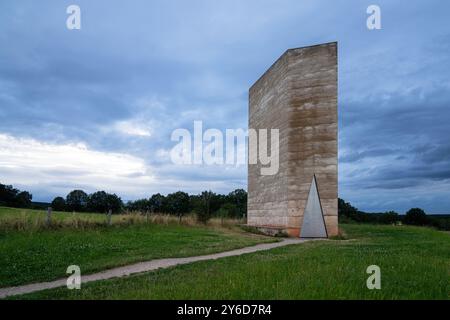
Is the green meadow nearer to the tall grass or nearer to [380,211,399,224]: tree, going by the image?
the tall grass

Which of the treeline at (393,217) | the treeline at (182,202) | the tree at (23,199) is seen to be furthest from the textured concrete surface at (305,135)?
the tree at (23,199)

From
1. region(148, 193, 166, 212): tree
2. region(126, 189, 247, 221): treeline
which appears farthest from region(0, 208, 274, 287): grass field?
region(148, 193, 166, 212): tree

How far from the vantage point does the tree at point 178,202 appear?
215 feet

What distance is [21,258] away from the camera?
1104 cm

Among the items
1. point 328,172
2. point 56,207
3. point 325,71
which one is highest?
point 325,71

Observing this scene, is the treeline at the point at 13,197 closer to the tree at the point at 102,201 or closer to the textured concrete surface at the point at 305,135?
the tree at the point at 102,201

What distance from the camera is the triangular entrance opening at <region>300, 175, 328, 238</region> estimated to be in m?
22.2

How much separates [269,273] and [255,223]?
21.3m

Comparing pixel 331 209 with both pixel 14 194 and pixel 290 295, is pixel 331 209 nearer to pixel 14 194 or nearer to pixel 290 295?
pixel 290 295

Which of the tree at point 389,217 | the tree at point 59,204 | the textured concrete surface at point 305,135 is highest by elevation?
the textured concrete surface at point 305,135

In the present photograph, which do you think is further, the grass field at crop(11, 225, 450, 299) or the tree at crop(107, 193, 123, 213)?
the tree at crop(107, 193, 123, 213)

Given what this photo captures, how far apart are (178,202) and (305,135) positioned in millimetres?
46467

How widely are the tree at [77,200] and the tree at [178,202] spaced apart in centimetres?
1710
